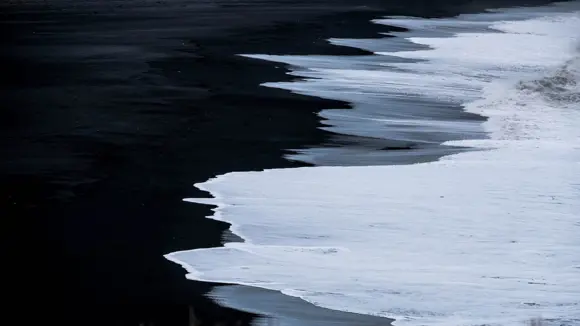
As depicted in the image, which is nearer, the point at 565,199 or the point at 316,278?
the point at 316,278

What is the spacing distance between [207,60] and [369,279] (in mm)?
13293

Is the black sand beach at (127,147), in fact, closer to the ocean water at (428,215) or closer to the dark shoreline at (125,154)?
the dark shoreline at (125,154)

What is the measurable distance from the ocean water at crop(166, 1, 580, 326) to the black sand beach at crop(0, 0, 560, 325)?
1.32ft

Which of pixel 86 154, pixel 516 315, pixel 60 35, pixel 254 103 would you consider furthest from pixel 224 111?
pixel 60 35

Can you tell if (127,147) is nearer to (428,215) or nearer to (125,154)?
(125,154)

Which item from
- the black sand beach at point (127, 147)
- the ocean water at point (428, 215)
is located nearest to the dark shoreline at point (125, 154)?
the black sand beach at point (127, 147)

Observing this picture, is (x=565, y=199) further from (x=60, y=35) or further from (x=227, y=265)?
(x=60, y=35)

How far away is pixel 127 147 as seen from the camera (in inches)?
478

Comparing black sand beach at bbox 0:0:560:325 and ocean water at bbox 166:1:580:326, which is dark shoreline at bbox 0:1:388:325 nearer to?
black sand beach at bbox 0:0:560:325

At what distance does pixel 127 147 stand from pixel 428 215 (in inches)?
155

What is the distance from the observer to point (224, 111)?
14617mm

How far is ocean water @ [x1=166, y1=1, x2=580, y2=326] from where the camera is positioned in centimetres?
730

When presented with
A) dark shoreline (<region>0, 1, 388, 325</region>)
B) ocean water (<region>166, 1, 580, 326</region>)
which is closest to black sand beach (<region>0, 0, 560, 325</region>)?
dark shoreline (<region>0, 1, 388, 325</region>)

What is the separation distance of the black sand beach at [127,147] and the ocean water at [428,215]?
40 cm
